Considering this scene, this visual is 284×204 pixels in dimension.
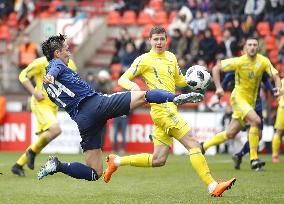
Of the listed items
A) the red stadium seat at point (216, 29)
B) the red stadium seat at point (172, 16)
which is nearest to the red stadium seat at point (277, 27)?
the red stadium seat at point (216, 29)

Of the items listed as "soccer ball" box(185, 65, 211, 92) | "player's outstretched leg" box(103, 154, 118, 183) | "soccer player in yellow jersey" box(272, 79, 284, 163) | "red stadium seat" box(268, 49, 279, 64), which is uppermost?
"soccer ball" box(185, 65, 211, 92)

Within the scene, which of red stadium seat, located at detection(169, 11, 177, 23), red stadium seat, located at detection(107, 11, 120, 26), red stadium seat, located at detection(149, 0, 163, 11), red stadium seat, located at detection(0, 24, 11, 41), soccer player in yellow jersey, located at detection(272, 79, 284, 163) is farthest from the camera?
red stadium seat, located at detection(0, 24, 11, 41)

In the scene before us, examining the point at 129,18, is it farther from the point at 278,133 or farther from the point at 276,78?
the point at 276,78

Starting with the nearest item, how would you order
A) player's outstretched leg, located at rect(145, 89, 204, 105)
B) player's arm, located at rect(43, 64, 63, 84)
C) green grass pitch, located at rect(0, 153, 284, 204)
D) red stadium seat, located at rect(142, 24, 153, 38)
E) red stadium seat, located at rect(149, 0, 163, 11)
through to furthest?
player's outstretched leg, located at rect(145, 89, 204, 105) < player's arm, located at rect(43, 64, 63, 84) < green grass pitch, located at rect(0, 153, 284, 204) < red stadium seat, located at rect(142, 24, 153, 38) < red stadium seat, located at rect(149, 0, 163, 11)

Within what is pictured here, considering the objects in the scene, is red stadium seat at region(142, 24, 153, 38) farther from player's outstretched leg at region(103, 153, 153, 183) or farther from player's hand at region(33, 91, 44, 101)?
player's outstretched leg at region(103, 153, 153, 183)

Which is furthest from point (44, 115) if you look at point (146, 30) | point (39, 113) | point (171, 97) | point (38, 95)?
point (146, 30)

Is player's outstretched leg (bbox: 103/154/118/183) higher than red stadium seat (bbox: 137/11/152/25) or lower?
lower

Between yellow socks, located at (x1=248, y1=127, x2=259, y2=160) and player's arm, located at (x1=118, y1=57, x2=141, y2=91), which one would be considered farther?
yellow socks, located at (x1=248, y1=127, x2=259, y2=160)

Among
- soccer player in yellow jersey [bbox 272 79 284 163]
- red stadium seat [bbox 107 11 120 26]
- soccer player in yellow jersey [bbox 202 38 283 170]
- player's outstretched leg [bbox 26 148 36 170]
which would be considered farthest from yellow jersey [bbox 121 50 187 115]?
red stadium seat [bbox 107 11 120 26]

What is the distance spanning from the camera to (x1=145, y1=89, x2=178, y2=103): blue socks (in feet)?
34.3

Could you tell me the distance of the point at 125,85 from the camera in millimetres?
12008

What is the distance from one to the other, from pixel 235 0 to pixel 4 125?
8.46 m

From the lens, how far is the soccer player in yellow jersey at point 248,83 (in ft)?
53.0

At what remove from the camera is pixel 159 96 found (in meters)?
10.5
